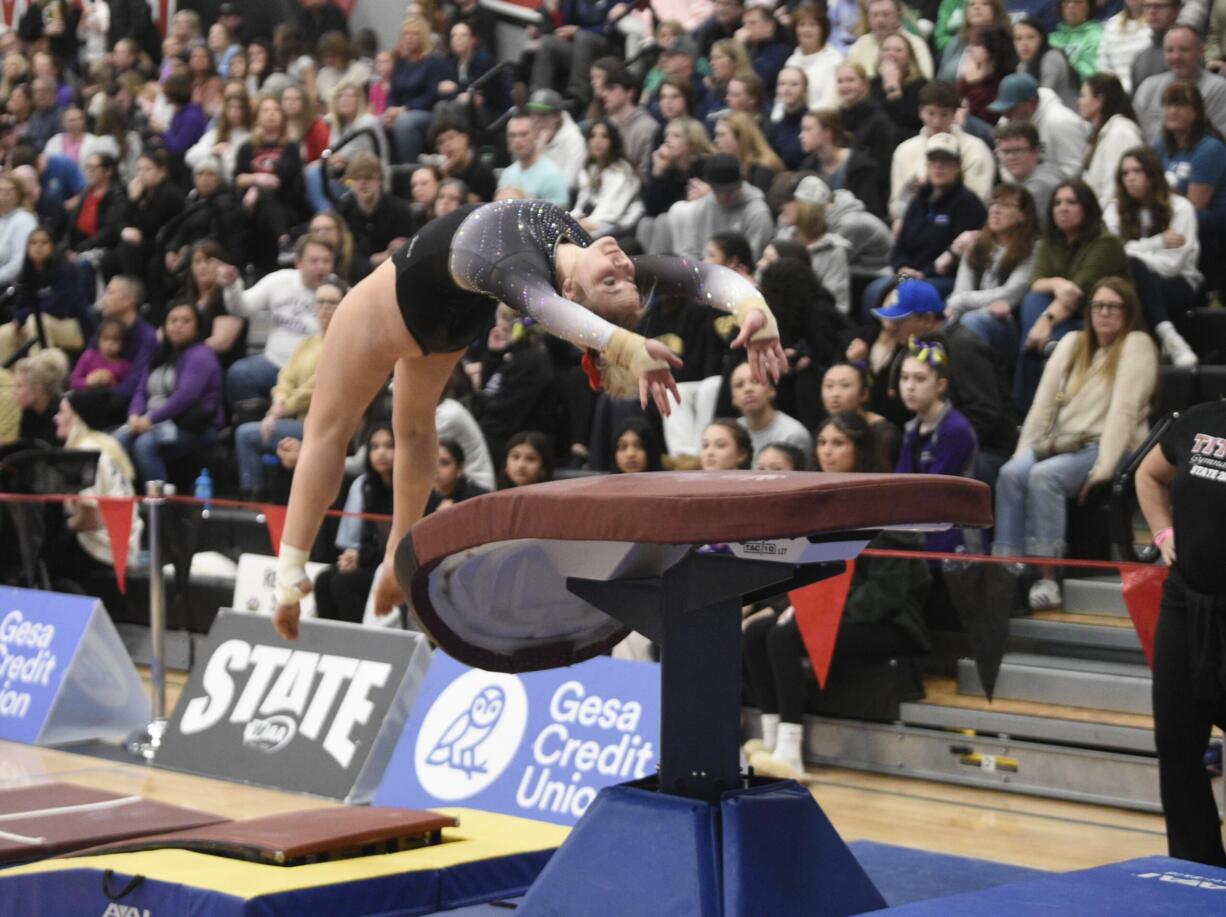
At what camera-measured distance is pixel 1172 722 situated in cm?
448

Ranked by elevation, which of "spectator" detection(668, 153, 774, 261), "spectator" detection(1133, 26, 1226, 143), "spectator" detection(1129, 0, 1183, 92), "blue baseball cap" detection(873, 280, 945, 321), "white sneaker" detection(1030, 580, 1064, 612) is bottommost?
"white sneaker" detection(1030, 580, 1064, 612)

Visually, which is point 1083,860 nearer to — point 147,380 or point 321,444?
point 321,444

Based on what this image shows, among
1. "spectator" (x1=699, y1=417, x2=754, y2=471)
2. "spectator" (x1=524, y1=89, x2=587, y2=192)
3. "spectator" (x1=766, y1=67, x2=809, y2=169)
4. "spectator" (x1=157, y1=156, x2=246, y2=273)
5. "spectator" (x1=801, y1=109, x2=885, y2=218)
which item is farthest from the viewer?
"spectator" (x1=157, y1=156, x2=246, y2=273)

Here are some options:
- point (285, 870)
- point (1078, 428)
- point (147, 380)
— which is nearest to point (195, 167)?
point (147, 380)

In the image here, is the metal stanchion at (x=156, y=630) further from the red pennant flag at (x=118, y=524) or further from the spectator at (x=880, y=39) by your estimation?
the spectator at (x=880, y=39)

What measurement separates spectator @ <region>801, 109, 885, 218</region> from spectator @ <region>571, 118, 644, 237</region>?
3.25ft

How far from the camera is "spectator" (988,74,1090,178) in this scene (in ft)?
26.7

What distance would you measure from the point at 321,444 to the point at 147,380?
582 centimetres

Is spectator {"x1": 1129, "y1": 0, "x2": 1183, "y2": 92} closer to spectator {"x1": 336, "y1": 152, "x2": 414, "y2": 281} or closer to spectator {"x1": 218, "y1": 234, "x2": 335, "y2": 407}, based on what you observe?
spectator {"x1": 336, "y1": 152, "x2": 414, "y2": 281}

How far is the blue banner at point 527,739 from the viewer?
18.3 feet

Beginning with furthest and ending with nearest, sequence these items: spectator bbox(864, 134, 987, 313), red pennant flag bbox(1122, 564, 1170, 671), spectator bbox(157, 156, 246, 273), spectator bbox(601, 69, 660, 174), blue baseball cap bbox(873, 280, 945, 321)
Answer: spectator bbox(157, 156, 246, 273) < spectator bbox(601, 69, 660, 174) < spectator bbox(864, 134, 987, 313) < blue baseball cap bbox(873, 280, 945, 321) < red pennant flag bbox(1122, 564, 1170, 671)

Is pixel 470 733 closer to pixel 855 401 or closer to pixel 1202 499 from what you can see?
pixel 855 401

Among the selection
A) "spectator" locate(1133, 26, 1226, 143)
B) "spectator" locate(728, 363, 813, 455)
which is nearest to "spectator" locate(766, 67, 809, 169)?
"spectator" locate(1133, 26, 1226, 143)

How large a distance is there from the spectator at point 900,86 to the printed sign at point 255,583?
4179 mm
